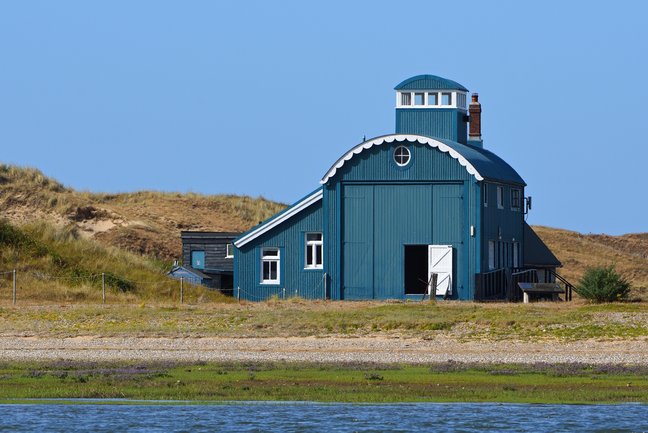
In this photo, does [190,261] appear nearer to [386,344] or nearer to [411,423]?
[386,344]

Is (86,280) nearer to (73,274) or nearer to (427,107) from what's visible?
(73,274)

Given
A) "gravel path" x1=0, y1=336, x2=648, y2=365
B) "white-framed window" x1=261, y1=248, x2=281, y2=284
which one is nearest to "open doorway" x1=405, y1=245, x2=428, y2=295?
"white-framed window" x1=261, y1=248, x2=281, y2=284

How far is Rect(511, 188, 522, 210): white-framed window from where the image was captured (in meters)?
58.0

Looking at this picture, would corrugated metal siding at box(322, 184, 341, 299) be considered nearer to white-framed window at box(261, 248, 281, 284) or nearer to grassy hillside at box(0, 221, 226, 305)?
white-framed window at box(261, 248, 281, 284)

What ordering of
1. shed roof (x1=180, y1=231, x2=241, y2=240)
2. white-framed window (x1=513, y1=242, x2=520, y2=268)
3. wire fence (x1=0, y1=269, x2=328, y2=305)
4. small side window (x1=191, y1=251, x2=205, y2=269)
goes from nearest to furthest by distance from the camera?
wire fence (x1=0, y1=269, x2=328, y2=305), white-framed window (x1=513, y1=242, x2=520, y2=268), shed roof (x1=180, y1=231, x2=241, y2=240), small side window (x1=191, y1=251, x2=205, y2=269)

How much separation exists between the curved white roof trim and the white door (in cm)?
290

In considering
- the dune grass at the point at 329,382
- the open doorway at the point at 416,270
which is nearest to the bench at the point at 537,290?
the open doorway at the point at 416,270

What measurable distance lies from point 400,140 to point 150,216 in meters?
38.7

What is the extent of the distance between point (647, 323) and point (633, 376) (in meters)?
9.55

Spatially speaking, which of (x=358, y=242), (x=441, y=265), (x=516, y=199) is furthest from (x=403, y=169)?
(x=516, y=199)

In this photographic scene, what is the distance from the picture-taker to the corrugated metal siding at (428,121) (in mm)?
55531

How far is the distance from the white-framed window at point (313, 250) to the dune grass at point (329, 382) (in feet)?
71.5

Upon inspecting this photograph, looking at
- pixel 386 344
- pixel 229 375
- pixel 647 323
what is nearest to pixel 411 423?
pixel 229 375

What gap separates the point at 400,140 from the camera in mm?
51969
